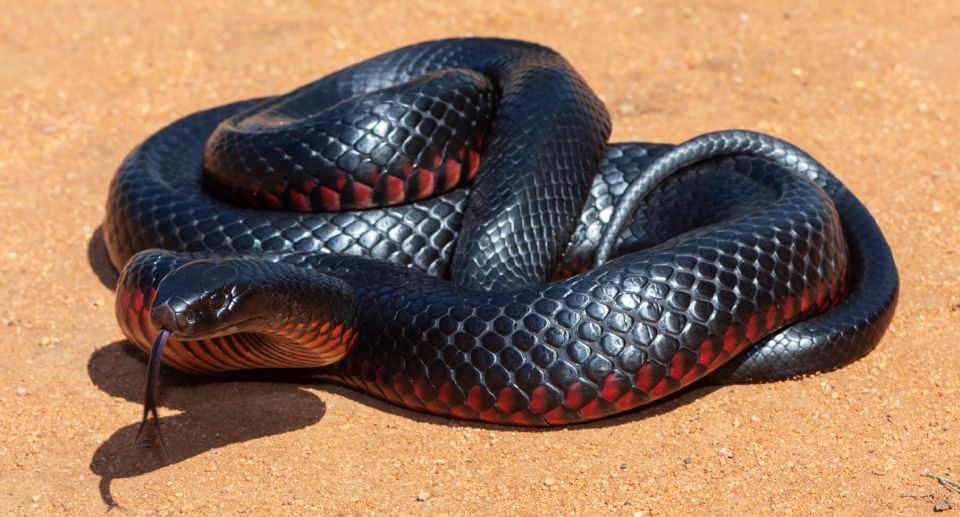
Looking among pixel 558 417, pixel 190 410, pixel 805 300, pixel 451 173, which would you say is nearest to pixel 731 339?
pixel 805 300

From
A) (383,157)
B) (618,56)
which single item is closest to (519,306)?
(383,157)

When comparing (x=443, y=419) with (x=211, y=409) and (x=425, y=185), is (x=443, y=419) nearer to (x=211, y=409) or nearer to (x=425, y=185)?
(x=211, y=409)

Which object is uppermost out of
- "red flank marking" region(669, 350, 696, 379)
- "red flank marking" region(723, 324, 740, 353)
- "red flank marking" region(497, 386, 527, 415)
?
"red flank marking" region(723, 324, 740, 353)

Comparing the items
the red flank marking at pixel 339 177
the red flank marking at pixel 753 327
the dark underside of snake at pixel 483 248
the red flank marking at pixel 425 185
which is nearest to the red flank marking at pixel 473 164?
the dark underside of snake at pixel 483 248

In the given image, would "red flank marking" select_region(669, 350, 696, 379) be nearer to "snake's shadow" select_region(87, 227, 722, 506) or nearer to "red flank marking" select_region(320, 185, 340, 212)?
"snake's shadow" select_region(87, 227, 722, 506)

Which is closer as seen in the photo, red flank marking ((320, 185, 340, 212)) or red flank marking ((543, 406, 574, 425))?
red flank marking ((543, 406, 574, 425))

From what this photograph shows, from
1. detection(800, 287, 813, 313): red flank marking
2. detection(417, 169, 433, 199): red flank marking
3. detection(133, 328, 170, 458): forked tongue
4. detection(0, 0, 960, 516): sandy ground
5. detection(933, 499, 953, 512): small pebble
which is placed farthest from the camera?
detection(417, 169, 433, 199): red flank marking

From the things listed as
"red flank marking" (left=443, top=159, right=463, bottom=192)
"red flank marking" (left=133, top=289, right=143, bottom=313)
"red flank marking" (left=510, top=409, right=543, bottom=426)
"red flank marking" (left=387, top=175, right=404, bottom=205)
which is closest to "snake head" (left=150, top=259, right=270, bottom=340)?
"red flank marking" (left=133, top=289, right=143, bottom=313)
